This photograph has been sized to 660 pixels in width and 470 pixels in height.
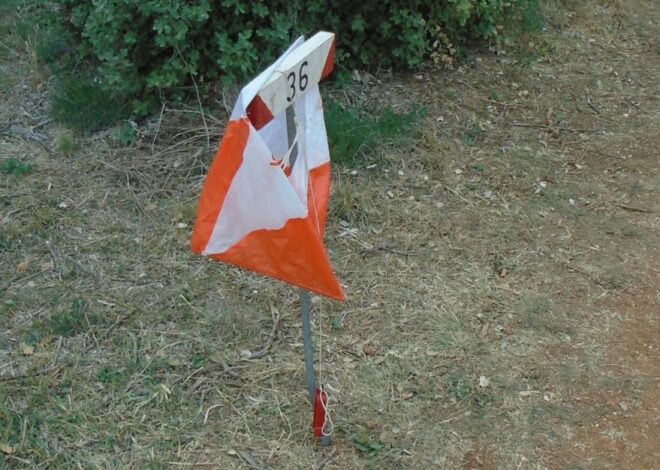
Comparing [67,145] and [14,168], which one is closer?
[14,168]

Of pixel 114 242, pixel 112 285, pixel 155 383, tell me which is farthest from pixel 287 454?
pixel 114 242

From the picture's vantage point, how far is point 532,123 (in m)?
5.11

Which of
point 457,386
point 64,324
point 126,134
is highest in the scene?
point 126,134

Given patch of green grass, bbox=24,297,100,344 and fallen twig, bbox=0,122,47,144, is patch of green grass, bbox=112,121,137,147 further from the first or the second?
patch of green grass, bbox=24,297,100,344

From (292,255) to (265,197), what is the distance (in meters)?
0.20

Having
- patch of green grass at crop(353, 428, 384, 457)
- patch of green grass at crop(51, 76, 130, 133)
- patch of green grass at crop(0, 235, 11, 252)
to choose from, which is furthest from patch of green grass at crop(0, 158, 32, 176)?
patch of green grass at crop(353, 428, 384, 457)

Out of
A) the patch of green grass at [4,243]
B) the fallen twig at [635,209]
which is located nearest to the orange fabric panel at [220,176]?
the patch of green grass at [4,243]

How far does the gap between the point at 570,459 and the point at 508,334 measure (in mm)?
675

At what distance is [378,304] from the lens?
3.76 meters

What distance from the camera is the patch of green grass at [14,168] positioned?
4.57 metres

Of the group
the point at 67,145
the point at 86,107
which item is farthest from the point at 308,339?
the point at 86,107

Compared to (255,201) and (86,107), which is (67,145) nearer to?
(86,107)

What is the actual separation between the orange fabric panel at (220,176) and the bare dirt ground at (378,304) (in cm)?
101

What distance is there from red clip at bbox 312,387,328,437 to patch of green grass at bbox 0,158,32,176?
2.40 metres
